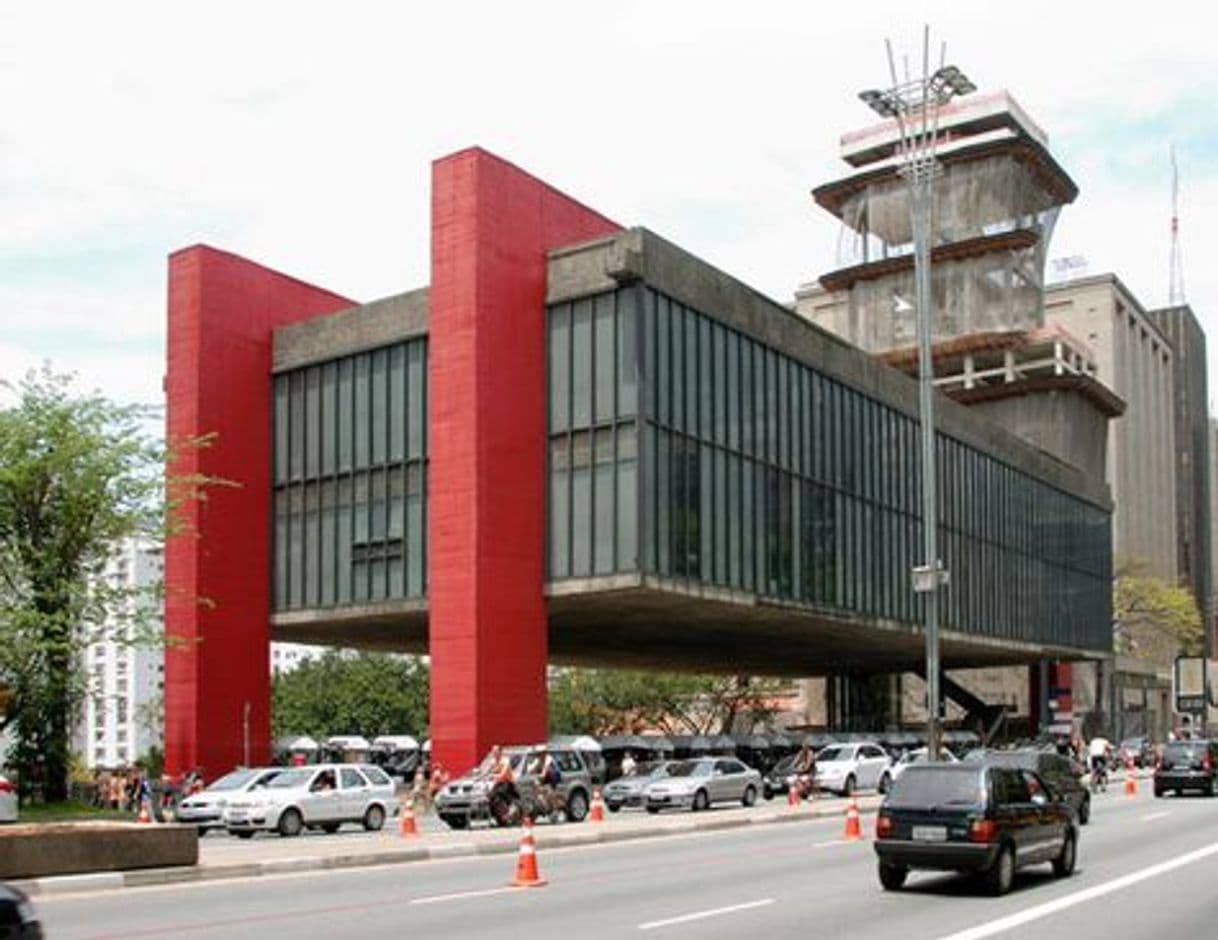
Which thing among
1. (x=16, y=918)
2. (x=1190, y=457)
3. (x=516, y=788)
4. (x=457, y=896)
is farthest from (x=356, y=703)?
(x=16, y=918)

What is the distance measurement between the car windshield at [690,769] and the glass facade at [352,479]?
11087 millimetres

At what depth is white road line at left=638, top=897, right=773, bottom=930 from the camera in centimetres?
1531

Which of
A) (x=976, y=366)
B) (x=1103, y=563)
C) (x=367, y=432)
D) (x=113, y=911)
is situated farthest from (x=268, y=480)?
(x=976, y=366)

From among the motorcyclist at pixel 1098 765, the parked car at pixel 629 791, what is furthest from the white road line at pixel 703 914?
the motorcyclist at pixel 1098 765

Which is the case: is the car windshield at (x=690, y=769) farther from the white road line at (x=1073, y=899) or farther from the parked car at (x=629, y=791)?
the white road line at (x=1073, y=899)

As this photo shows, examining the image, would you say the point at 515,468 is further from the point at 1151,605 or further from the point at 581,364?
the point at 1151,605

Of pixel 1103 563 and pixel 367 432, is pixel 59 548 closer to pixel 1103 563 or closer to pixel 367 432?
pixel 367 432

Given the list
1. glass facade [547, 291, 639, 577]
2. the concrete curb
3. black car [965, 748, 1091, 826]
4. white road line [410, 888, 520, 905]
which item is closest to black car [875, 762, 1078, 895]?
white road line [410, 888, 520, 905]

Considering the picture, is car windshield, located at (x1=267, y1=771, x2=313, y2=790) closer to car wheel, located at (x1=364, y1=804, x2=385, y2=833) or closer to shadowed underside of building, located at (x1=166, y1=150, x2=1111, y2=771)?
car wheel, located at (x1=364, y1=804, x2=385, y2=833)

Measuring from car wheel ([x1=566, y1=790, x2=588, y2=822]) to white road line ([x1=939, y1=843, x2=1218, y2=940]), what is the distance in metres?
15.7

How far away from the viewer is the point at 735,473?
167 feet

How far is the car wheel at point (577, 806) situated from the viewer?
3631 centimetres

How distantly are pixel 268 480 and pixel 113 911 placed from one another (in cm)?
3945

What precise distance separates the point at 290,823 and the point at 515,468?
1562 cm
